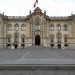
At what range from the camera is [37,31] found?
70938 mm

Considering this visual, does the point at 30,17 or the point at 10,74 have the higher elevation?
the point at 30,17

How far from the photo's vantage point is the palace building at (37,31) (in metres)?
70.1

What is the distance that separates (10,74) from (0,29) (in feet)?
204

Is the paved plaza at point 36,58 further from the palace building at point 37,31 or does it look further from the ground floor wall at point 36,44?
the palace building at point 37,31

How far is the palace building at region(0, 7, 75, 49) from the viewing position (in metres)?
70.1

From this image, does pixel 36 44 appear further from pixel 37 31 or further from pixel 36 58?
pixel 36 58

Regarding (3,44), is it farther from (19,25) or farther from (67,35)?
(67,35)

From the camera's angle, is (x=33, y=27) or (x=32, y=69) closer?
(x=32, y=69)

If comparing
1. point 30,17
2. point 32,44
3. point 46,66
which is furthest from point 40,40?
point 46,66

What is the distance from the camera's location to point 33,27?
70688 millimetres

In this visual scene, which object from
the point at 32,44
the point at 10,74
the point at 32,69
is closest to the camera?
the point at 10,74

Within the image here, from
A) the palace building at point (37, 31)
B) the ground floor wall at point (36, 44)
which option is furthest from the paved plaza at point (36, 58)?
the palace building at point (37, 31)

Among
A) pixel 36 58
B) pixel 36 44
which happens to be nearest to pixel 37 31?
pixel 36 44

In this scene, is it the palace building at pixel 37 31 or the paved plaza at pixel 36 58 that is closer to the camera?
the paved plaza at pixel 36 58
